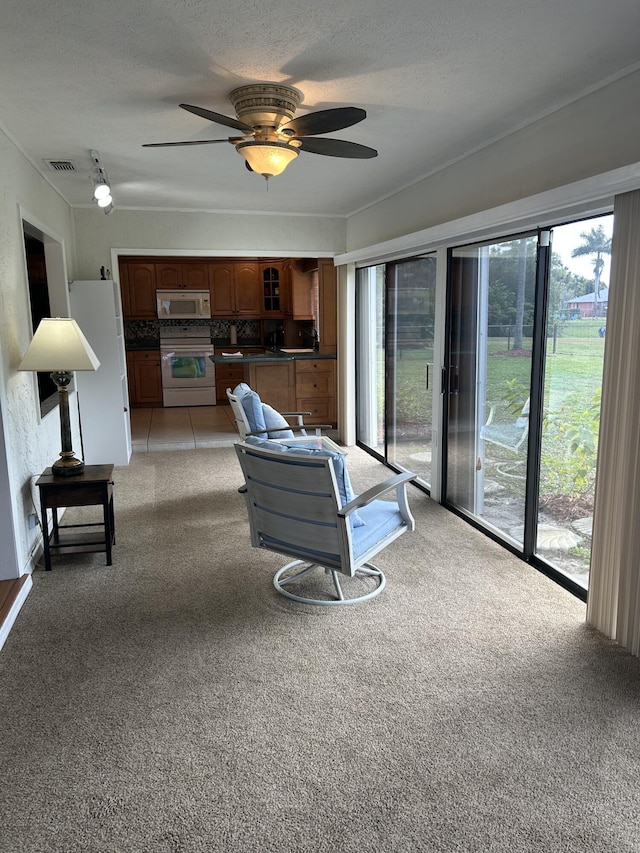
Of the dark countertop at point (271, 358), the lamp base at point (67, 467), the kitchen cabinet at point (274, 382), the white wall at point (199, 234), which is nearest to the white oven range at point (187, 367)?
the dark countertop at point (271, 358)

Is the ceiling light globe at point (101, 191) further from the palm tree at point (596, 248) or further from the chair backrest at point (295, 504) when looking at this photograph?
the palm tree at point (596, 248)

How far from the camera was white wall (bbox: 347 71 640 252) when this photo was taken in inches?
107

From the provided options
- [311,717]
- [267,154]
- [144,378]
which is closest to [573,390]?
[267,154]

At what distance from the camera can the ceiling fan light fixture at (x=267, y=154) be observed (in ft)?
9.70

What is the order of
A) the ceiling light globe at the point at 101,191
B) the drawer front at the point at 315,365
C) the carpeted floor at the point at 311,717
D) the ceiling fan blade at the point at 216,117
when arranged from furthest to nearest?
the drawer front at the point at 315,365, the ceiling light globe at the point at 101,191, the ceiling fan blade at the point at 216,117, the carpeted floor at the point at 311,717

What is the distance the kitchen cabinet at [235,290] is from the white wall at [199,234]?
2.87 m

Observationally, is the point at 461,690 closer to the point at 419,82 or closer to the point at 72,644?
the point at 72,644

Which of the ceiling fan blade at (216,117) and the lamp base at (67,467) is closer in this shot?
the ceiling fan blade at (216,117)

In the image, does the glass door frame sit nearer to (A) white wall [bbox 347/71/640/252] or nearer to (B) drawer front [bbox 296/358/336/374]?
(A) white wall [bbox 347/71/640/252]

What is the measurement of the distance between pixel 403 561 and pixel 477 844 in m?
2.03

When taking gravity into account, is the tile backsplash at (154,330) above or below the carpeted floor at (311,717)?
above

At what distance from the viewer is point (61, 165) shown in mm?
4379

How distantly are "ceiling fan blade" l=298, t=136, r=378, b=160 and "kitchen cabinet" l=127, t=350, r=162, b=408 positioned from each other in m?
6.91

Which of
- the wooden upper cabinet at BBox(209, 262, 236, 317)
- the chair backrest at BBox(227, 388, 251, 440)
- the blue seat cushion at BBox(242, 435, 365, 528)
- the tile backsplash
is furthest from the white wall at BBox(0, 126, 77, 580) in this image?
the tile backsplash
